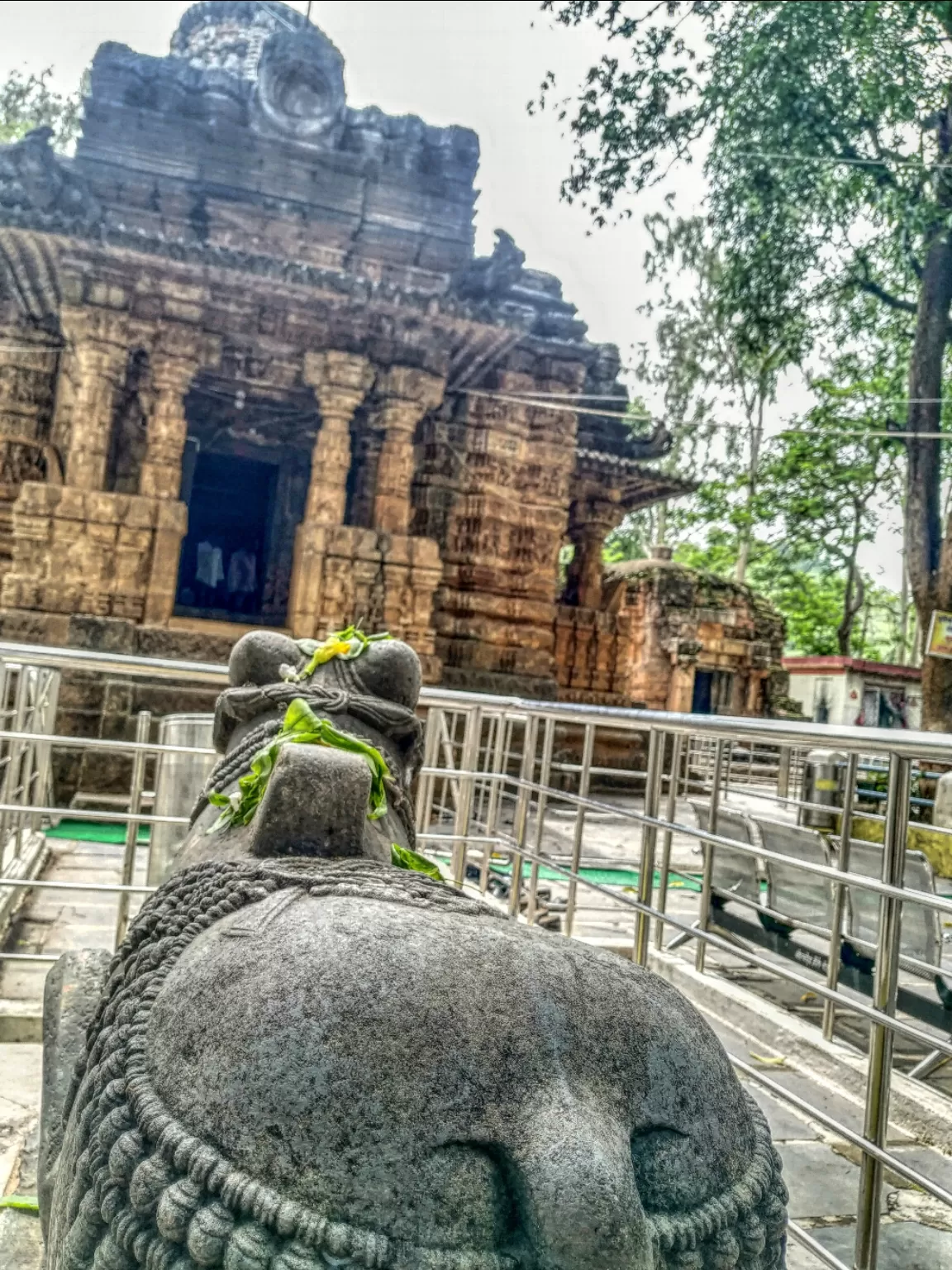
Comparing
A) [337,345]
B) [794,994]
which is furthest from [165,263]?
[794,994]

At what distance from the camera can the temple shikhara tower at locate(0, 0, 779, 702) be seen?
10281 millimetres

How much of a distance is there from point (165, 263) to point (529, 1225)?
1089 cm

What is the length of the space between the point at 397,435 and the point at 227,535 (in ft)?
15.1

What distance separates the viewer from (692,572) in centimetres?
1989

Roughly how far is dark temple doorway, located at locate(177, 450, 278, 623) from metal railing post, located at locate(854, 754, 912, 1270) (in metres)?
12.3

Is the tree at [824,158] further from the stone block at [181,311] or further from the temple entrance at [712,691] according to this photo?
the temple entrance at [712,691]

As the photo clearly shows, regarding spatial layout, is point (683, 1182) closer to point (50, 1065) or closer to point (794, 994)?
point (50, 1065)

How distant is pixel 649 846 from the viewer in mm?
3154

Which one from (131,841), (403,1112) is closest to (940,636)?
(131,841)

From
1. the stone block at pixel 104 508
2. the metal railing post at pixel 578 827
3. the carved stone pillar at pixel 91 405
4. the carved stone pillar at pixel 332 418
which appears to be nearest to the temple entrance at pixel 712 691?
the carved stone pillar at pixel 332 418

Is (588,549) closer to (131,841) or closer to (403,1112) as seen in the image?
(131,841)

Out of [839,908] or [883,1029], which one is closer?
[883,1029]

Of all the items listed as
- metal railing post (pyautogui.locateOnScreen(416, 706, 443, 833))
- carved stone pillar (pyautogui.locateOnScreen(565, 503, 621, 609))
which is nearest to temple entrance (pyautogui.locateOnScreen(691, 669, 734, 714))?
carved stone pillar (pyautogui.locateOnScreen(565, 503, 621, 609))

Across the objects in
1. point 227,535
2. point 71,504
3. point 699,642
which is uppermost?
point 227,535
